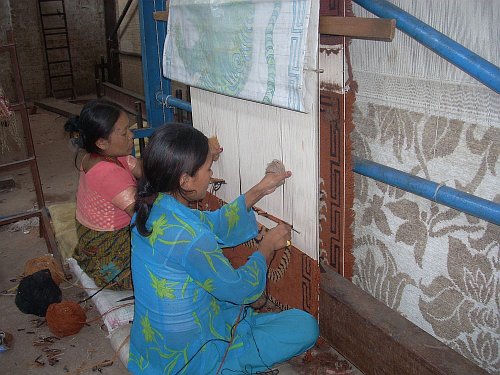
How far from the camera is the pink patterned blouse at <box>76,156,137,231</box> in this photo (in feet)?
8.55

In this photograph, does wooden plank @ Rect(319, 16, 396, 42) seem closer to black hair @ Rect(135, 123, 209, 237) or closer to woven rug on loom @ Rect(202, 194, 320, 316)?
black hair @ Rect(135, 123, 209, 237)

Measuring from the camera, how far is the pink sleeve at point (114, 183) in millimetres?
2600

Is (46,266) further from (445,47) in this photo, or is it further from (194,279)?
(445,47)

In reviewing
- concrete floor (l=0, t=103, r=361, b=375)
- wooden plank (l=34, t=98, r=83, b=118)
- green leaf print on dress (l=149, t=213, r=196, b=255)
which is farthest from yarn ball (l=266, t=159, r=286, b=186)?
wooden plank (l=34, t=98, r=83, b=118)

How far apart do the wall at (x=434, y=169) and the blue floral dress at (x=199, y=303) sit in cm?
45

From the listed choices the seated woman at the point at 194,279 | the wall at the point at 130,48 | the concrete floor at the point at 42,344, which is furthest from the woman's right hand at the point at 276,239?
the wall at the point at 130,48

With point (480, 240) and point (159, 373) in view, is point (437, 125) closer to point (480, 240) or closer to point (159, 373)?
point (480, 240)

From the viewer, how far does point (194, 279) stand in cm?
180

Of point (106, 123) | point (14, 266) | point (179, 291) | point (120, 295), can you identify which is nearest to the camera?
point (179, 291)

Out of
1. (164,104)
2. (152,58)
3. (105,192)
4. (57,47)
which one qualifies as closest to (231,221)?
(105,192)

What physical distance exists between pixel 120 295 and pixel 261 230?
3.15 ft

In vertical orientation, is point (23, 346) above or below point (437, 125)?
below

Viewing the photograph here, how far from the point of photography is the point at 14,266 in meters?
3.39

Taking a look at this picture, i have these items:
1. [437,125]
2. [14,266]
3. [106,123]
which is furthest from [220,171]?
[14,266]
